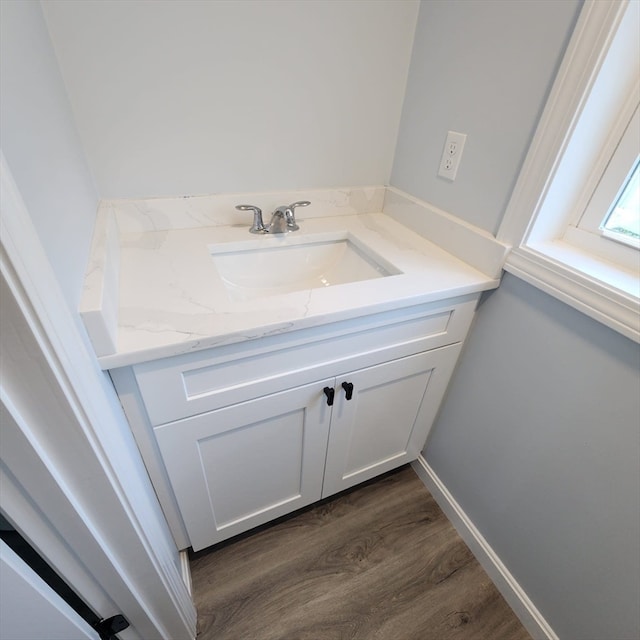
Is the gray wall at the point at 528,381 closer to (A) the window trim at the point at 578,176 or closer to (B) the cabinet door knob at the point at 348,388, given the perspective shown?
(A) the window trim at the point at 578,176

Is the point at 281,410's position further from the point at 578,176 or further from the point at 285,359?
the point at 578,176

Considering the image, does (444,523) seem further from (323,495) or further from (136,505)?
(136,505)

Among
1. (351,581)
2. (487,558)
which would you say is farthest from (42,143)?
(487,558)

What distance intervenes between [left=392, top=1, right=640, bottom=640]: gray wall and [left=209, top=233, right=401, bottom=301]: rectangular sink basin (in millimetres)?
292

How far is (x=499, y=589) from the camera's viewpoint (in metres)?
1.08

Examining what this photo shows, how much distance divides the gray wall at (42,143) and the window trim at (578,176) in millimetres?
901

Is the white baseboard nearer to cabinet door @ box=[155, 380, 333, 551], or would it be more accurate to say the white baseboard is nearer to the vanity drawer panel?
cabinet door @ box=[155, 380, 333, 551]

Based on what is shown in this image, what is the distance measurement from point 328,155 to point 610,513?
117 cm

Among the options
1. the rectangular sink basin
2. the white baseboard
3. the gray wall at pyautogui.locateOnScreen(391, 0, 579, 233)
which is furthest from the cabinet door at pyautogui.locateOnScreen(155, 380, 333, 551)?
the gray wall at pyautogui.locateOnScreen(391, 0, 579, 233)

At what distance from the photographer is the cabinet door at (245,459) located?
78 centimetres

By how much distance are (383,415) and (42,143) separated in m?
0.99

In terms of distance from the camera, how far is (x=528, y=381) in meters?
0.86

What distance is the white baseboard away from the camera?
38.3 inches

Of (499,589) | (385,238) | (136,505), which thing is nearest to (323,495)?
(499,589)
